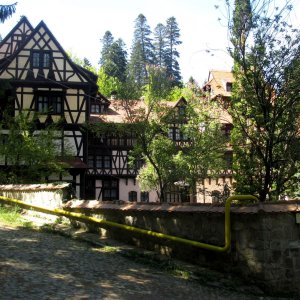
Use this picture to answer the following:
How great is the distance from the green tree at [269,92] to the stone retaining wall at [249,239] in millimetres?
4389

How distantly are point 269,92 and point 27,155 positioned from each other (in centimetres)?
1608

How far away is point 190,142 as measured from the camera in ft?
90.4

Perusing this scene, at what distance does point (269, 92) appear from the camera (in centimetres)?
1223

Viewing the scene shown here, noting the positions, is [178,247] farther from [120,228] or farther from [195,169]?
[195,169]

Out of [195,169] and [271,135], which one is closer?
[271,135]

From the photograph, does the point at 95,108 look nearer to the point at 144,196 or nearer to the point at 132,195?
the point at 132,195

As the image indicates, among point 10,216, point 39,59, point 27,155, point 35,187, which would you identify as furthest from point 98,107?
point 10,216

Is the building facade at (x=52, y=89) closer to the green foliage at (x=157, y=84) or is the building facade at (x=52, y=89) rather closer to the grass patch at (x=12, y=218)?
the green foliage at (x=157, y=84)

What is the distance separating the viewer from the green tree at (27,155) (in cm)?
2475

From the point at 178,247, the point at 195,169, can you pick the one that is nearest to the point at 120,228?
the point at 178,247

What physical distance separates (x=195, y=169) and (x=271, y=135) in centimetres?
1380

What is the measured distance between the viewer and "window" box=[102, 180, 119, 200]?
3875 centimetres

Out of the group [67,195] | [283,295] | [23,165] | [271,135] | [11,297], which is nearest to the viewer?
[11,297]

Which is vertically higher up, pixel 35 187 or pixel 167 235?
pixel 35 187
